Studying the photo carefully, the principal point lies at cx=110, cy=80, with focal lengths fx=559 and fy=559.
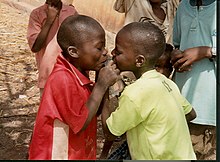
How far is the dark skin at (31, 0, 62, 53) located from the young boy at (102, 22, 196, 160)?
2.99 feet

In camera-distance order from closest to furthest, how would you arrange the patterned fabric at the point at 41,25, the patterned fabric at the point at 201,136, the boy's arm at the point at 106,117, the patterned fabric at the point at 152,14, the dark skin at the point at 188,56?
1. the boy's arm at the point at 106,117
2. the dark skin at the point at 188,56
3. the patterned fabric at the point at 201,136
4. the patterned fabric at the point at 41,25
5. the patterned fabric at the point at 152,14

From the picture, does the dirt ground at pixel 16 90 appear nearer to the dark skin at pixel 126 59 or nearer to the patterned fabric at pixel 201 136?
the patterned fabric at pixel 201 136

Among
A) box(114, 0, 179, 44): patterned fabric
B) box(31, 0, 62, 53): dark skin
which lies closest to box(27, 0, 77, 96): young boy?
box(31, 0, 62, 53): dark skin

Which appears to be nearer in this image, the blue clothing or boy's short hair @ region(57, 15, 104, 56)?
boy's short hair @ region(57, 15, 104, 56)

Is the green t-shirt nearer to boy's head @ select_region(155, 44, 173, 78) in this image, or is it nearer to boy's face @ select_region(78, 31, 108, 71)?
boy's face @ select_region(78, 31, 108, 71)

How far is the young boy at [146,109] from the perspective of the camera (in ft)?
7.47

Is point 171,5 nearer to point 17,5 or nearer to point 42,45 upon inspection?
point 42,45

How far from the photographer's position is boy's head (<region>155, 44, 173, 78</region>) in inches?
120

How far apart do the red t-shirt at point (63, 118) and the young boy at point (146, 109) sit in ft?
0.41

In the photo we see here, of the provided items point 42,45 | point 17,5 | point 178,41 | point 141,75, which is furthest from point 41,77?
point 17,5

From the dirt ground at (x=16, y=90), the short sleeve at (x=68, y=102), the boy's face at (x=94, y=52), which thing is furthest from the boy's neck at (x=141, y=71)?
the dirt ground at (x=16, y=90)

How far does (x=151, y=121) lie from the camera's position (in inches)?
90.4

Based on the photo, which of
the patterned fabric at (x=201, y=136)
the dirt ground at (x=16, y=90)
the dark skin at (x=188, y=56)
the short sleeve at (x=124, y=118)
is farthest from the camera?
the dirt ground at (x=16, y=90)

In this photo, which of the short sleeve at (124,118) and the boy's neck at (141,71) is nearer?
the short sleeve at (124,118)
